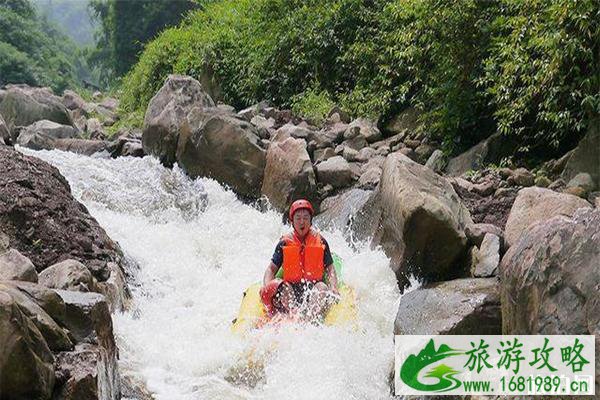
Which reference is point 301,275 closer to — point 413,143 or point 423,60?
point 413,143

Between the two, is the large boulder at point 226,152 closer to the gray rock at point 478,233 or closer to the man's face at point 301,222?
the man's face at point 301,222

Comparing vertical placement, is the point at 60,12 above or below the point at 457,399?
above

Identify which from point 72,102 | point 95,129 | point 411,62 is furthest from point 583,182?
point 72,102

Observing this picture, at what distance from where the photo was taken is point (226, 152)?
924 cm

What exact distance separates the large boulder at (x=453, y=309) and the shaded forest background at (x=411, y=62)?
2.80 m

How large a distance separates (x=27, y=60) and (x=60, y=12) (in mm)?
82125

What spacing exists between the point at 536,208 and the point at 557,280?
7.23 feet

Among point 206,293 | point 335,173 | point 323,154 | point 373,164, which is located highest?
point 323,154

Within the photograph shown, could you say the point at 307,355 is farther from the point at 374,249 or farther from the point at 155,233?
the point at 155,233

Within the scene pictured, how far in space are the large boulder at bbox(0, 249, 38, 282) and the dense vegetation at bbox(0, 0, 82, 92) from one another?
22.6m

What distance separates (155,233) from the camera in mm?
8047

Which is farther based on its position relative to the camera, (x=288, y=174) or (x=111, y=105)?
(x=111, y=105)

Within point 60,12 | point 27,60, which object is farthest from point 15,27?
point 60,12

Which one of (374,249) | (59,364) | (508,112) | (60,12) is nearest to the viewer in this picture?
(59,364)
